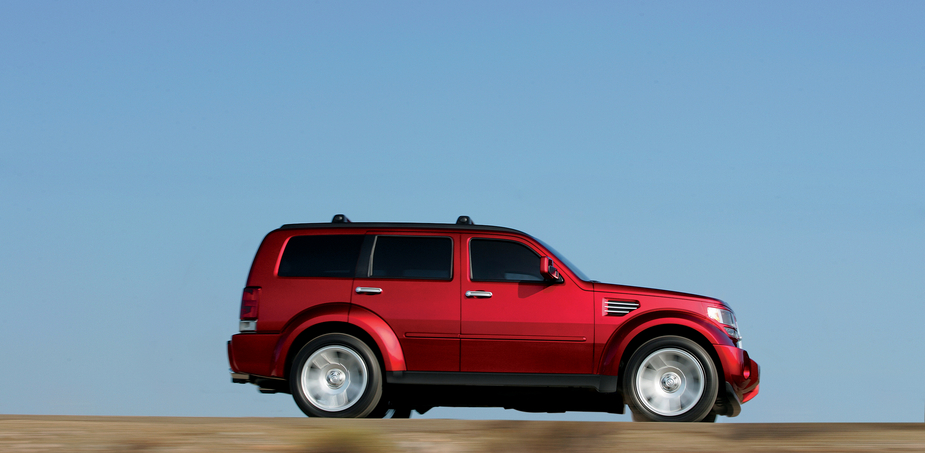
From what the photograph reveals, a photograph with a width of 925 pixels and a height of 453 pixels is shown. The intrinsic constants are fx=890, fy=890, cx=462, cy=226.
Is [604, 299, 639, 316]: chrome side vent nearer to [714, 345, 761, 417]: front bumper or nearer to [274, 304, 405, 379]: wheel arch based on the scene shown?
[714, 345, 761, 417]: front bumper

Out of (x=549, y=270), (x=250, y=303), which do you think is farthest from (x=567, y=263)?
(x=250, y=303)

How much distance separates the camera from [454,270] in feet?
27.6

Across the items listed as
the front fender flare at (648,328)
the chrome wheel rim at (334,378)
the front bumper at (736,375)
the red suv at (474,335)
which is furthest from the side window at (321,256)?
the front bumper at (736,375)

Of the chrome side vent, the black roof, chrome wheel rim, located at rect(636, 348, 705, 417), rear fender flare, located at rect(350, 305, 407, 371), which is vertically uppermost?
the black roof

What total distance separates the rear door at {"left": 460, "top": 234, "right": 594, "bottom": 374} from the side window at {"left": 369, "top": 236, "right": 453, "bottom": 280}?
0.99 ft

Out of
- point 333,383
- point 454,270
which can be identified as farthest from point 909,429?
point 333,383

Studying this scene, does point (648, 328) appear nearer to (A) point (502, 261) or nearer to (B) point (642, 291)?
(B) point (642, 291)

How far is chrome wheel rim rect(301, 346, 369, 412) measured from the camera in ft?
27.1

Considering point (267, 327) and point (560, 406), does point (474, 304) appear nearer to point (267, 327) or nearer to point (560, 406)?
point (560, 406)

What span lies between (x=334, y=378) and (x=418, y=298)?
1.09m

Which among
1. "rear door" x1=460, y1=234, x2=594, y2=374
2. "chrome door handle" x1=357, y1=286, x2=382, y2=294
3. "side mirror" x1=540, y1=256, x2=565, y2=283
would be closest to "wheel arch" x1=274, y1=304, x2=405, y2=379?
"chrome door handle" x1=357, y1=286, x2=382, y2=294

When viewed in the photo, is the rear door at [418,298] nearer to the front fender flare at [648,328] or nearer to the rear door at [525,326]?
the rear door at [525,326]

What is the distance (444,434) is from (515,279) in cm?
350

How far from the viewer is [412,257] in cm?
853
